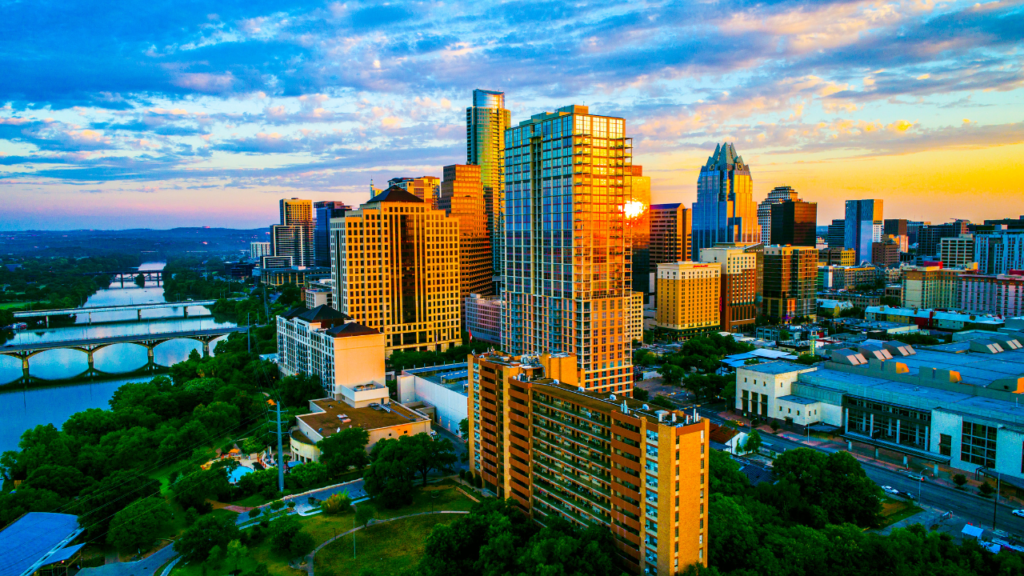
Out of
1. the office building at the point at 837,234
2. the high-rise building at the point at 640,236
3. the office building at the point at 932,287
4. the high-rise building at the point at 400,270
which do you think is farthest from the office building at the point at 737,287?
the office building at the point at 837,234

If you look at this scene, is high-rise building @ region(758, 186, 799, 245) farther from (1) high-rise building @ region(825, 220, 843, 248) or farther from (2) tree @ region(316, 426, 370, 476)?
(2) tree @ region(316, 426, 370, 476)

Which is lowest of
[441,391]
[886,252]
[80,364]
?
[80,364]

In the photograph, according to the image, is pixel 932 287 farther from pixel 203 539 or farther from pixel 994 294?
pixel 203 539

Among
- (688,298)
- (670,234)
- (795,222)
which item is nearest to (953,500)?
(688,298)

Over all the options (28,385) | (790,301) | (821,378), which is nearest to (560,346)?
(821,378)

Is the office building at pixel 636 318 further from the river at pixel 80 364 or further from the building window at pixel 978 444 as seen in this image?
the river at pixel 80 364

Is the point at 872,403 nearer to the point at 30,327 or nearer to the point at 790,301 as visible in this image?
the point at 790,301

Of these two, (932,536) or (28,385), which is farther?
(28,385)
